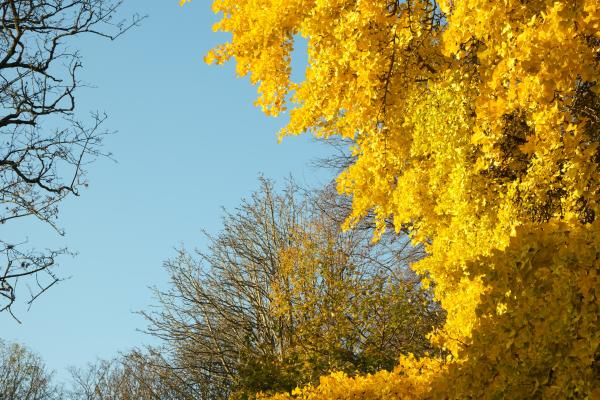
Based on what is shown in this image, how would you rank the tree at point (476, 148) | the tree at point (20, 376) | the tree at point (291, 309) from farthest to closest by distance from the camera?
the tree at point (20, 376)
the tree at point (291, 309)
the tree at point (476, 148)

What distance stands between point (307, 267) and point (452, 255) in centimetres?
710

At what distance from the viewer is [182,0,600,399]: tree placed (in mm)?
4879

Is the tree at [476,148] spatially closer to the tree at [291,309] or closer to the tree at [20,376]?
the tree at [291,309]

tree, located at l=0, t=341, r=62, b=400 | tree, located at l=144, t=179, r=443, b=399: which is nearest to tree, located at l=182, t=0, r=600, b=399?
tree, located at l=144, t=179, r=443, b=399

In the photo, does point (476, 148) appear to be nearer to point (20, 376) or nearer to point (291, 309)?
point (291, 309)

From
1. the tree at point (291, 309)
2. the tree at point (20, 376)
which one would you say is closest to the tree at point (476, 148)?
the tree at point (291, 309)

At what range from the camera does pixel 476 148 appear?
10.3m

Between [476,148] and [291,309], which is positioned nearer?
[476,148]

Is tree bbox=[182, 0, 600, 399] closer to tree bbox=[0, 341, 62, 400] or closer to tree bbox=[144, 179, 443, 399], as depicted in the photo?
tree bbox=[144, 179, 443, 399]

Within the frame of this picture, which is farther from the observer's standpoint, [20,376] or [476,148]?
[20,376]

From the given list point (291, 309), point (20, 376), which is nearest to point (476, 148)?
point (291, 309)

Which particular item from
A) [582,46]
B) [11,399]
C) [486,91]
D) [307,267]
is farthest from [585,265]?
[11,399]

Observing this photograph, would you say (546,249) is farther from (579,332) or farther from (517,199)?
(517,199)

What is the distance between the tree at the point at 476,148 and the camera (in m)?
4.88
